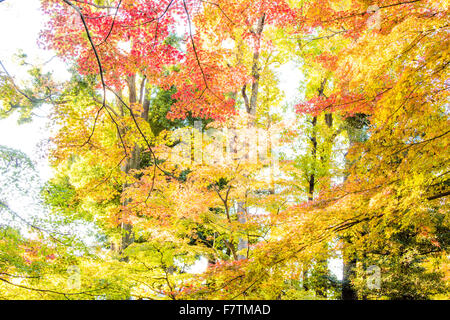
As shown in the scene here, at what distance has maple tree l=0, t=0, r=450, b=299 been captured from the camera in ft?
8.80

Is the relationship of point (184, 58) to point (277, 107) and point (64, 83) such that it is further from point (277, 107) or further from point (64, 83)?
point (277, 107)

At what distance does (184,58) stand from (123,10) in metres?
1.09

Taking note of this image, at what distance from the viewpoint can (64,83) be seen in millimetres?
4641

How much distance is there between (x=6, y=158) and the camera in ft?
10.2

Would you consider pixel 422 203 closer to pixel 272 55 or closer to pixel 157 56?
pixel 157 56

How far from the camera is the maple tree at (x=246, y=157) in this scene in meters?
2.68

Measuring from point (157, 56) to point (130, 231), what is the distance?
504 cm

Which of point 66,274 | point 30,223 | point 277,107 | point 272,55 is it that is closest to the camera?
point 30,223

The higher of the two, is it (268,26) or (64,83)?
(268,26)

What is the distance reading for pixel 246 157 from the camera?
16.0 feet
